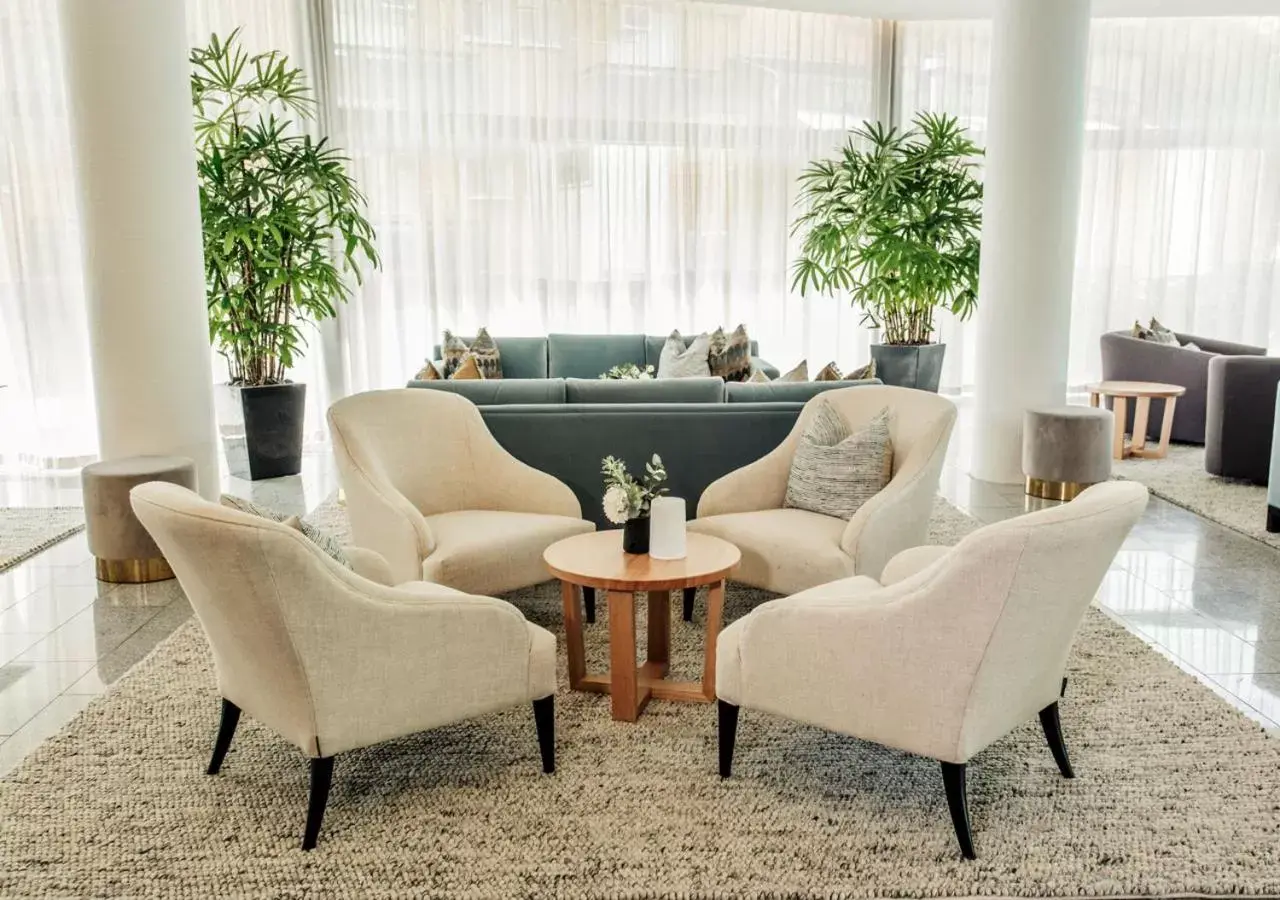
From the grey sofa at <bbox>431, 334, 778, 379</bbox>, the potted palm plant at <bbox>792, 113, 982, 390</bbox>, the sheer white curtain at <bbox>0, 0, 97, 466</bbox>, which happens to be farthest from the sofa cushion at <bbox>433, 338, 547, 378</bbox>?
the sheer white curtain at <bbox>0, 0, 97, 466</bbox>

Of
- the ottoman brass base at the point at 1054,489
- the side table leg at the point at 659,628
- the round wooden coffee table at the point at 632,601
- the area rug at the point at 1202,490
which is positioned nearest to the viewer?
the round wooden coffee table at the point at 632,601

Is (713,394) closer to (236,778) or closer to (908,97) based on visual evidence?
(236,778)

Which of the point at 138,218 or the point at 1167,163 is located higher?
the point at 1167,163

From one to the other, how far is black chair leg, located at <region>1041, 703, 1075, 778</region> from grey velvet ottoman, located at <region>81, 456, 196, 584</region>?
379 cm

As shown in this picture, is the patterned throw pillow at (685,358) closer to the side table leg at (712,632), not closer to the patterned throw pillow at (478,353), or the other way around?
the patterned throw pillow at (478,353)

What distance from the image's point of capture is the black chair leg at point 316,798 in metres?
2.81

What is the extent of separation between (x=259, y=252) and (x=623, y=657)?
4.71 m

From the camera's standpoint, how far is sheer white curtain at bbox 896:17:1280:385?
1040 cm

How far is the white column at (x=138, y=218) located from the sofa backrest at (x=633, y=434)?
1.79 m

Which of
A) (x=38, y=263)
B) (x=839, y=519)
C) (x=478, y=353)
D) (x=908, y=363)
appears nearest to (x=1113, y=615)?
(x=839, y=519)

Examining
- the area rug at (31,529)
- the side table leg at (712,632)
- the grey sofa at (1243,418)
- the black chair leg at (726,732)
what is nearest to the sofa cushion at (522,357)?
the area rug at (31,529)

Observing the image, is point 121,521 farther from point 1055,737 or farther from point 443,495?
point 1055,737

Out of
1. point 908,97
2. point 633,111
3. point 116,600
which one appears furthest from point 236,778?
point 908,97

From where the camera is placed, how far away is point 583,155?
9633mm
